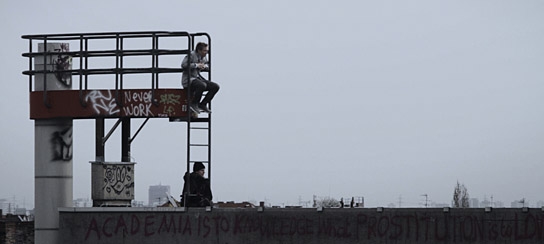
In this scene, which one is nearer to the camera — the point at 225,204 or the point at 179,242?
the point at 179,242

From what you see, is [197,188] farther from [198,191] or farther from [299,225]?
[299,225]

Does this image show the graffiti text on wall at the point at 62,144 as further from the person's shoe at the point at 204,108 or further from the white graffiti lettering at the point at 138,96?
the person's shoe at the point at 204,108

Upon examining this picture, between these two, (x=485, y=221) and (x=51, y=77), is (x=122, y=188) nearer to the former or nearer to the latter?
(x=51, y=77)

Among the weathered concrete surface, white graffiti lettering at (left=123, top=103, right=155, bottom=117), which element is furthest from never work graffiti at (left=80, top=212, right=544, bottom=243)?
white graffiti lettering at (left=123, top=103, right=155, bottom=117)

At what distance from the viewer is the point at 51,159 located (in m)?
34.5

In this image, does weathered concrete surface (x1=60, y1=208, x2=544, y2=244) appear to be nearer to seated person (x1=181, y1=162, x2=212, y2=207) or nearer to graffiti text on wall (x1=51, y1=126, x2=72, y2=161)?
seated person (x1=181, y1=162, x2=212, y2=207)

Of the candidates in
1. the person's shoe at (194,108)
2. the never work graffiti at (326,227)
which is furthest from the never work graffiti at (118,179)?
the person's shoe at (194,108)

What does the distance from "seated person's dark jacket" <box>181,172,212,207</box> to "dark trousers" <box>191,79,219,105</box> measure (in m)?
2.11

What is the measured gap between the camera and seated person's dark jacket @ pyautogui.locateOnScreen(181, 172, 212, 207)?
33750 mm

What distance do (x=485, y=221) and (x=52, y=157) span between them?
12627 millimetres

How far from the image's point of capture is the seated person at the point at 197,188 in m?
33.7

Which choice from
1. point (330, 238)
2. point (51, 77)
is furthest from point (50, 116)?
point (330, 238)

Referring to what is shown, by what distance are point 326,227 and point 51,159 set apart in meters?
8.55

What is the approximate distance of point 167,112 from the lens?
3391 cm
